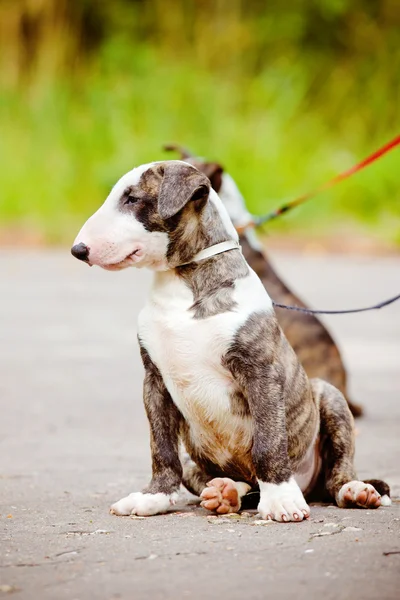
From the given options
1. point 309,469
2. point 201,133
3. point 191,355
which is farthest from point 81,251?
point 201,133

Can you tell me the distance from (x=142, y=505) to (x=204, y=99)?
1427 cm

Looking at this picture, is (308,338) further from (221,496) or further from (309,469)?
(221,496)

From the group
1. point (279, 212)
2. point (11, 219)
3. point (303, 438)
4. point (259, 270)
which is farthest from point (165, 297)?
point (11, 219)

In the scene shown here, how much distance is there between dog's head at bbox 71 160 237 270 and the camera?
402cm

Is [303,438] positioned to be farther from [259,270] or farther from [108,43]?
[108,43]

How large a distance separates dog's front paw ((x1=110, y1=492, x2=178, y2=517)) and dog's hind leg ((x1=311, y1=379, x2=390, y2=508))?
643mm

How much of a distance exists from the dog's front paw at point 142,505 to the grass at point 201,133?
10.5m

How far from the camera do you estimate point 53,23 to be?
20.1 metres

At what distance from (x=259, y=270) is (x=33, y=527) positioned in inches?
117

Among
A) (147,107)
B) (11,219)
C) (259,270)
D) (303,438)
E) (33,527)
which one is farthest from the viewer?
(147,107)

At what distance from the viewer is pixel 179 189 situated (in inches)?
160

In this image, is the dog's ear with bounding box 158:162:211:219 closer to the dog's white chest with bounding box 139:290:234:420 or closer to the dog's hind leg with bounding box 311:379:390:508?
the dog's white chest with bounding box 139:290:234:420

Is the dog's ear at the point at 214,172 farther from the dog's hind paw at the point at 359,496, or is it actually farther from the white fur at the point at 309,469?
the dog's hind paw at the point at 359,496

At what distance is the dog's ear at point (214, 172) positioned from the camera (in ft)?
22.8
